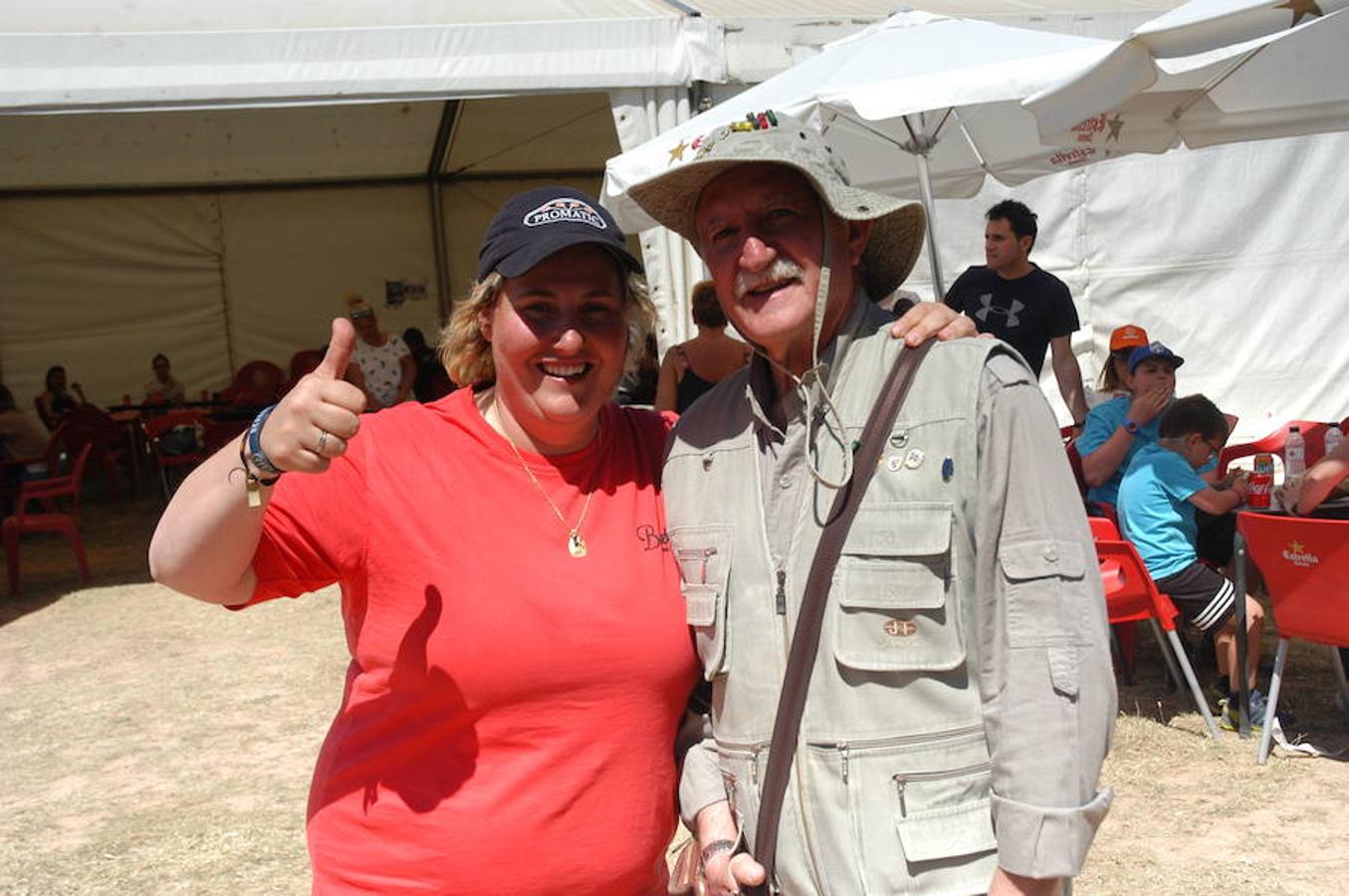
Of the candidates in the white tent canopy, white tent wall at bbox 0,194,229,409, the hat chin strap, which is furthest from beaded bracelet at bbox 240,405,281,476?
white tent wall at bbox 0,194,229,409

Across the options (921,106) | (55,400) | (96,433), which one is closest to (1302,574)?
(921,106)

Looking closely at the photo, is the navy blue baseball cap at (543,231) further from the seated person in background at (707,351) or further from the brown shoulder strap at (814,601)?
the seated person in background at (707,351)

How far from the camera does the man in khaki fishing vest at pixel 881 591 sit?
5.01 ft

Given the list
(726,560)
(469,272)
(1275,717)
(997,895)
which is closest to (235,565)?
(726,560)

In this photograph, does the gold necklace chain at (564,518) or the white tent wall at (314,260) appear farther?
the white tent wall at (314,260)

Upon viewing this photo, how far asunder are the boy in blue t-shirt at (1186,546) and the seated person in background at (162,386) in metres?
12.3

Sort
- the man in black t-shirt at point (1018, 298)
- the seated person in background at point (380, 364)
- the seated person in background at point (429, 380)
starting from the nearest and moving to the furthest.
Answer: the man in black t-shirt at point (1018, 298) < the seated person in background at point (380, 364) < the seated person in background at point (429, 380)

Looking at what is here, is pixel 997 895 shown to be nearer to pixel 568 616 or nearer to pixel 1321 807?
pixel 568 616

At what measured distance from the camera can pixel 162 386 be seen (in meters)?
14.9

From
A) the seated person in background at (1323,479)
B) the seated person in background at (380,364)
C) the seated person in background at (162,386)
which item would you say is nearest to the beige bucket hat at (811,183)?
the seated person in background at (1323,479)

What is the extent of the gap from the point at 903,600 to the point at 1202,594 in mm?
3817

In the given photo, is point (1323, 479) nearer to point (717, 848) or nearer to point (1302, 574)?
point (1302, 574)

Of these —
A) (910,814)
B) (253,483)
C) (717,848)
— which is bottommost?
(717,848)

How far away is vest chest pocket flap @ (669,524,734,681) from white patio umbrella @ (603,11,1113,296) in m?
2.27
